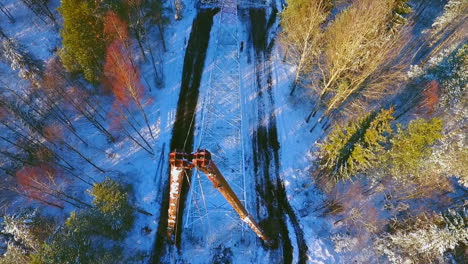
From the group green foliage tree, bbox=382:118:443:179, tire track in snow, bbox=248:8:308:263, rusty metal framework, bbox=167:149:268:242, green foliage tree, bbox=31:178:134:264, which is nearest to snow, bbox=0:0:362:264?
tire track in snow, bbox=248:8:308:263

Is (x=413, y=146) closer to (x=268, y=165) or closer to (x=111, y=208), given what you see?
(x=268, y=165)

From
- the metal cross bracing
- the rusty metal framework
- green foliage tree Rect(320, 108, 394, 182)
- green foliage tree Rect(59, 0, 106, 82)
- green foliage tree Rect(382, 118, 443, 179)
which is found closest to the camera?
the rusty metal framework

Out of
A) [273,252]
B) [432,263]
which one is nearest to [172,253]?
[273,252]

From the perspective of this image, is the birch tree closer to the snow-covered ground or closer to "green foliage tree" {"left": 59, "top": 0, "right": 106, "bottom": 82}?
the snow-covered ground

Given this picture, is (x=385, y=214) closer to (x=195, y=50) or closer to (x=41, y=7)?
(x=195, y=50)

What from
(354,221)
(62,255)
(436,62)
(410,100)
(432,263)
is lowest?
(432,263)

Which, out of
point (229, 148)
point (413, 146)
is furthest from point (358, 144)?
point (229, 148)
